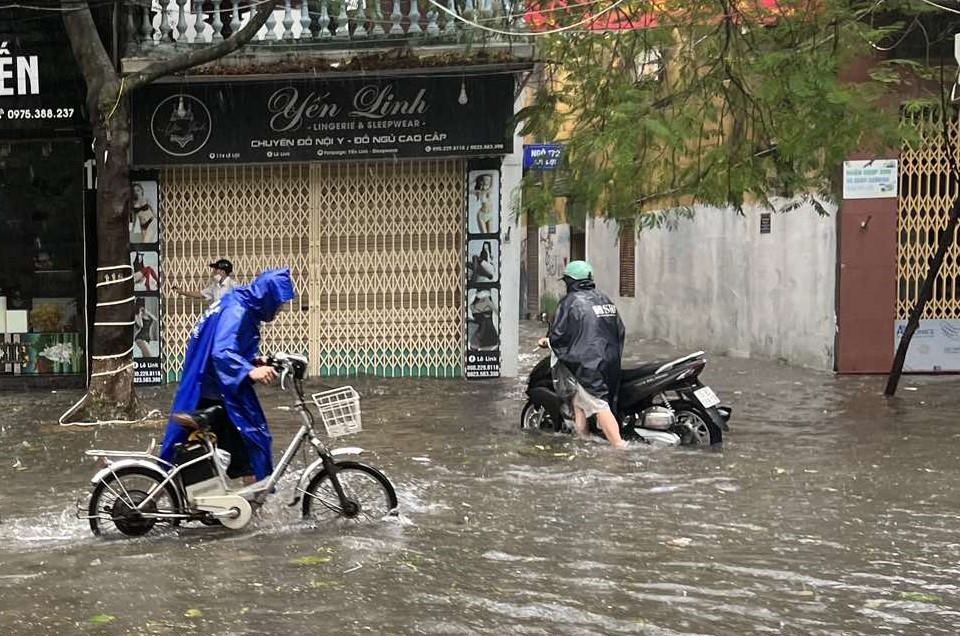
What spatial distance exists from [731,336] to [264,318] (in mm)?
12419

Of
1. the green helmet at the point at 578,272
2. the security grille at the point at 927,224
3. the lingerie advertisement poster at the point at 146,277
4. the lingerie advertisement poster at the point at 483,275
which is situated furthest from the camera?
the security grille at the point at 927,224

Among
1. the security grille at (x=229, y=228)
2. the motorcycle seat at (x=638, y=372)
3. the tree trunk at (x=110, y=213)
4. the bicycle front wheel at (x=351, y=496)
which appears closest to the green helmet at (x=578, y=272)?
the motorcycle seat at (x=638, y=372)

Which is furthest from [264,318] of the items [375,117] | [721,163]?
[375,117]

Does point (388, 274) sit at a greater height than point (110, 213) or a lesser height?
lesser

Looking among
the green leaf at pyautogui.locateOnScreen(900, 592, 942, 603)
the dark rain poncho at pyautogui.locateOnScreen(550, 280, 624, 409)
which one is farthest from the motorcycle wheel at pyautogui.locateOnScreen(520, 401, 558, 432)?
the green leaf at pyautogui.locateOnScreen(900, 592, 942, 603)

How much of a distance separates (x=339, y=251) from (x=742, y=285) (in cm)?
645

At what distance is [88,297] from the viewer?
45.4ft

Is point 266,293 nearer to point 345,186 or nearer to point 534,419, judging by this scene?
point 534,419

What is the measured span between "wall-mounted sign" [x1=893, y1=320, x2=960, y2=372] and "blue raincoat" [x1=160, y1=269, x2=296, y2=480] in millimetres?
10285

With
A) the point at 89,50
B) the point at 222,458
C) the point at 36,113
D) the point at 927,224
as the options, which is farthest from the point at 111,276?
the point at 927,224

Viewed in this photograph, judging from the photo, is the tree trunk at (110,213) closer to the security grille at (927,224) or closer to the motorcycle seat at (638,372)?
the motorcycle seat at (638,372)

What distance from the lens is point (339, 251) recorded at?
14.4 meters

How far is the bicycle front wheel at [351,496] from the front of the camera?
645 centimetres

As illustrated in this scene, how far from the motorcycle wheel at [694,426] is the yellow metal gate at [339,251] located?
5.51m
